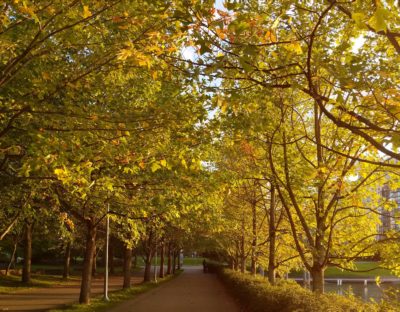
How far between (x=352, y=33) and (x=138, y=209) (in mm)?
8755

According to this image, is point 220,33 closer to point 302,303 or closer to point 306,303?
point 306,303

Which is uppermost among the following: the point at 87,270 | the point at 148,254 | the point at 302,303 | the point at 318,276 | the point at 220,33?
the point at 220,33

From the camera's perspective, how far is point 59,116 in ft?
25.0

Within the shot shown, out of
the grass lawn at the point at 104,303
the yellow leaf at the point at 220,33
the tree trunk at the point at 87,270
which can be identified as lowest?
the grass lawn at the point at 104,303

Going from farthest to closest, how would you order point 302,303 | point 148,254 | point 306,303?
point 148,254 < point 302,303 < point 306,303

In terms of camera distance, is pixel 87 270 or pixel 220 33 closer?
pixel 220 33

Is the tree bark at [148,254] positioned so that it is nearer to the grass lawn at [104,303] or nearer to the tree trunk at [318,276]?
the grass lawn at [104,303]

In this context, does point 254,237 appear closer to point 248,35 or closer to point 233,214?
point 233,214

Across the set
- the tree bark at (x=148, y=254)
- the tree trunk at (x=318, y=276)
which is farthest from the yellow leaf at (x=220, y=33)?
the tree bark at (x=148, y=254)

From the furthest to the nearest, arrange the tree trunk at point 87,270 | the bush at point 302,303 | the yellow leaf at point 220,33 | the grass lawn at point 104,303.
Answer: the tree trunk at point 87,270 < the grass lawn at point 104,303 < the bush at point 302,303 < the yellow leaf at point 220,33

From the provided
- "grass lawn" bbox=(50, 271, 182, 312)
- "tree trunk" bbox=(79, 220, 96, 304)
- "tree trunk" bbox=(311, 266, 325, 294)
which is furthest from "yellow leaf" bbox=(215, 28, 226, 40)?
"tree trunk" bbox=(79, 220, 96, 304)

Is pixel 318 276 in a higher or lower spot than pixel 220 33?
lower

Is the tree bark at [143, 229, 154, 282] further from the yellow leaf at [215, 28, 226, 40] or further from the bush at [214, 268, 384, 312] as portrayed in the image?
the yellow leaf at [215, 28, 226, 40]

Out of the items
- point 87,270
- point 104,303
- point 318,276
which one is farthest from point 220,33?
point 104,303
